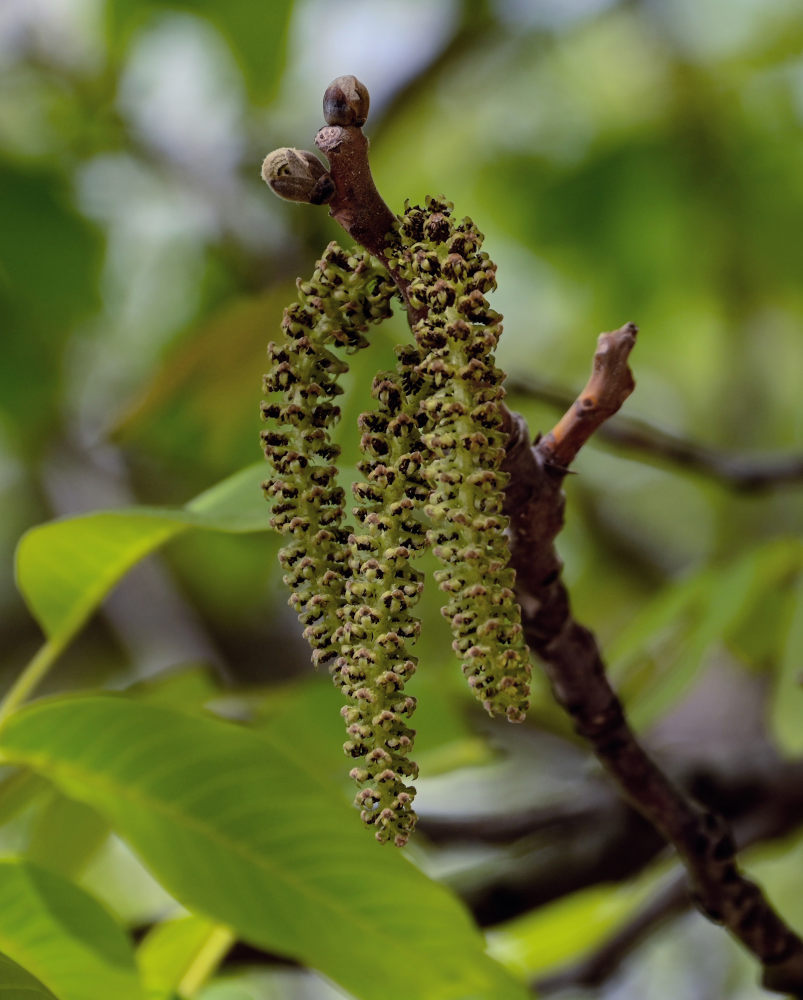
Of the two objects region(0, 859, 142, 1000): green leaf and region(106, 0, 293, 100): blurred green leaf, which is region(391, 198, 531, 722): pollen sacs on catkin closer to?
region(0, 859, 142, 1000): green leaf

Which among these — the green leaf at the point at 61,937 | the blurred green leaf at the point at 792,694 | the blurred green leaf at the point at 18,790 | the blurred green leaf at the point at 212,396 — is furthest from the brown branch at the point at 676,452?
the green leaf at the point at 61,937

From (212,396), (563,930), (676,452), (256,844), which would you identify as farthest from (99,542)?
(563,930)

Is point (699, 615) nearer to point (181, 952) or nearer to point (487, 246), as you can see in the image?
point (181, 952)

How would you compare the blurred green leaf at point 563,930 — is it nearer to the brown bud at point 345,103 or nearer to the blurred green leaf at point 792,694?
the blurred green leaf at point 792,694

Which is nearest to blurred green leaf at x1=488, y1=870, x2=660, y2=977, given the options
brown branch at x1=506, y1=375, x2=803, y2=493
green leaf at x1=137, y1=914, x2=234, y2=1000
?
brown branch at x1=506, y1=375, x2=803, y2=493

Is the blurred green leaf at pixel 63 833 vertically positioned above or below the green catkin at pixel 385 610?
below

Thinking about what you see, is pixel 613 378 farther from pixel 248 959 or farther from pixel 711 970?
pixel 711 970
